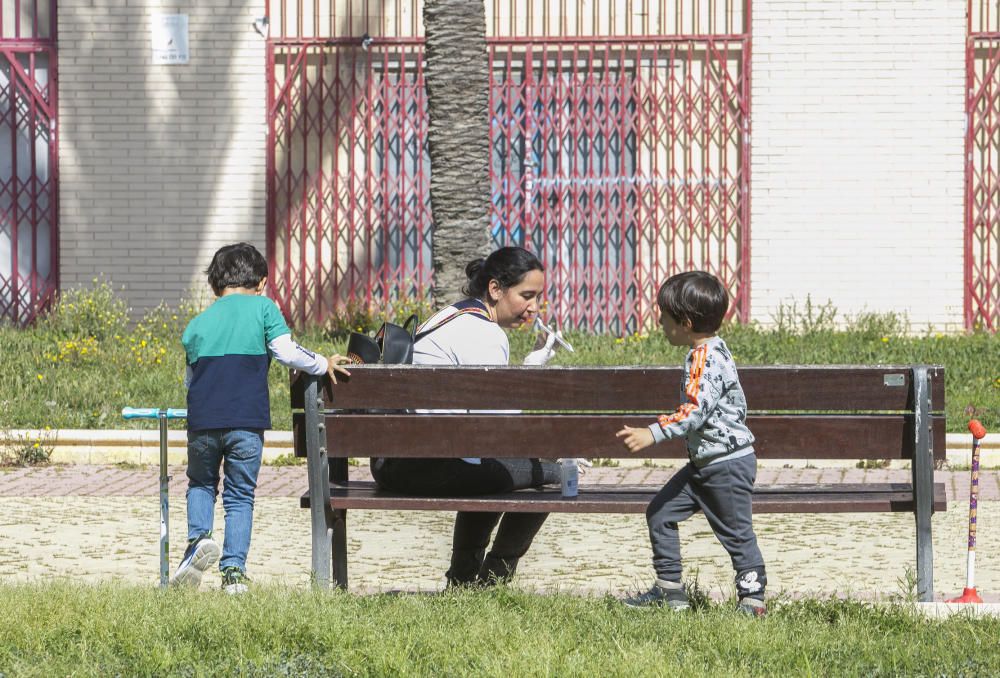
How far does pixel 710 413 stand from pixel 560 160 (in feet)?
37.3

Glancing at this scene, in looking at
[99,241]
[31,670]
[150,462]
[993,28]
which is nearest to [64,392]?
[150,462]

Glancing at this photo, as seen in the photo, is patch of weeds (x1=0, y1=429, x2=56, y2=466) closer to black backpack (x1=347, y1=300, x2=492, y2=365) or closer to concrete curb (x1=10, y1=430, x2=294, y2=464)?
concrete curb (x1=10, y1=430, x2=294, y2=464)

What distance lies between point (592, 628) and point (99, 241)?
12647 mm

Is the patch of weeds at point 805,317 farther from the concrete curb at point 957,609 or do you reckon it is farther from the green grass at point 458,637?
the green grass at point 458,637

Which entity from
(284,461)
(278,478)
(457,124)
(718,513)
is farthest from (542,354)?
(457,124)

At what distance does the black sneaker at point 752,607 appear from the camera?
5707mm

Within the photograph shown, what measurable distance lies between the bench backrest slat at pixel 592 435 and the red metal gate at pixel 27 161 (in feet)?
39.3

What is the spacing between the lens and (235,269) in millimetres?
6691

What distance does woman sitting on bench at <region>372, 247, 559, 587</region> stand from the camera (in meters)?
6.36

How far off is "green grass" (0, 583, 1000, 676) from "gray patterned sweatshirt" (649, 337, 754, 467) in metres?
0.57

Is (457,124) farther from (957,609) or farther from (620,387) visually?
(957,609)

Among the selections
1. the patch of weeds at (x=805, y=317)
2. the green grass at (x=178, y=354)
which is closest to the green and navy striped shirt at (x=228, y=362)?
the green grass at (x=178, y=354)

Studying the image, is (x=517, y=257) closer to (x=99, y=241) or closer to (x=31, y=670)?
(x=31, y=670)

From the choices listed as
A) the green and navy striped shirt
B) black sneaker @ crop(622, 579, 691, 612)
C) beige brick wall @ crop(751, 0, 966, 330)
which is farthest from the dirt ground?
beige brick wall @ crop(751, 0, 966, 330)
